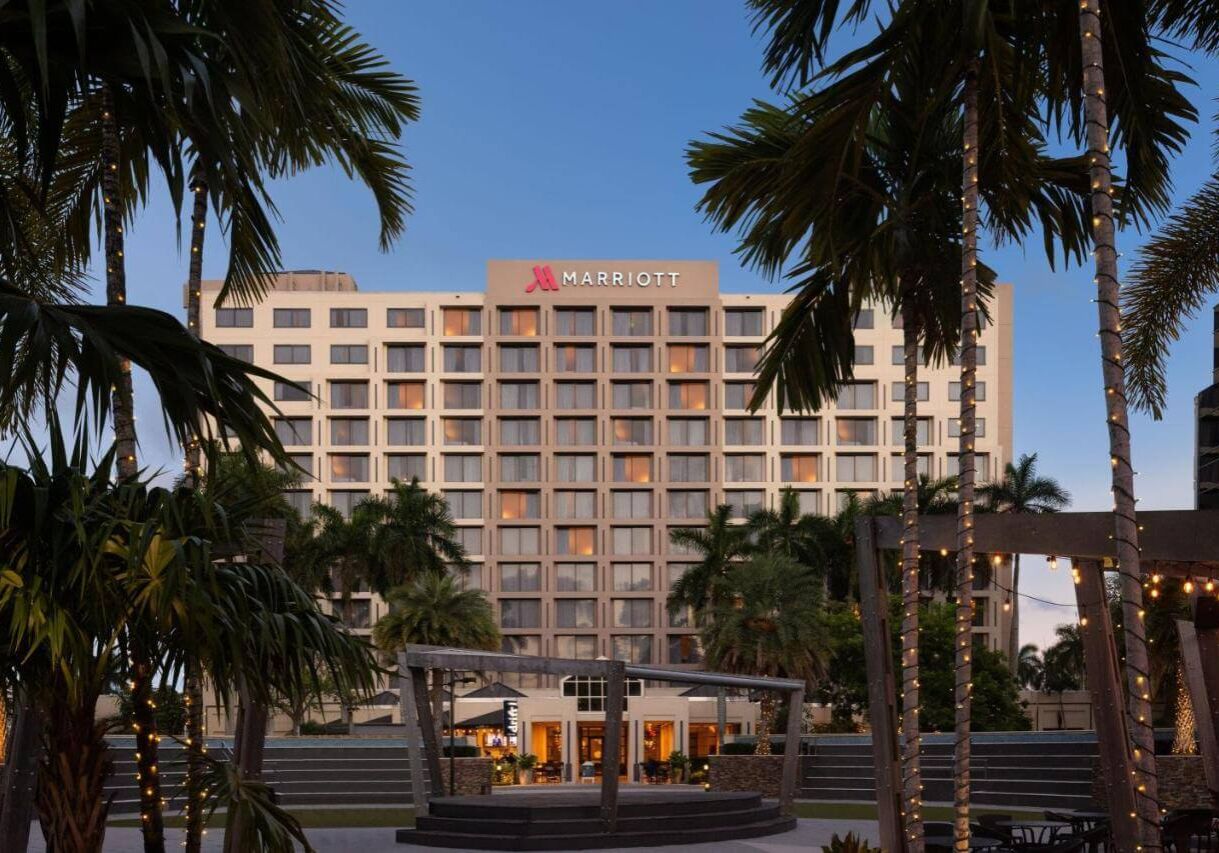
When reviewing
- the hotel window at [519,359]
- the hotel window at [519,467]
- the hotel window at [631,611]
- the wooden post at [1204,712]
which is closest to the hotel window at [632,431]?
the hotel window at [519,467]

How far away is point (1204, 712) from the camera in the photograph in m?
19.0

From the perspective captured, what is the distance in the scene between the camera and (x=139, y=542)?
28.9 feet

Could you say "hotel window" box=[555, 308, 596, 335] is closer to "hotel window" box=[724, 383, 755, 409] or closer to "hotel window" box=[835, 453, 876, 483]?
"hotel window" box=[724, 383, 755, 409]

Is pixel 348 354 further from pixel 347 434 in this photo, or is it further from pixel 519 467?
pixel 519 467

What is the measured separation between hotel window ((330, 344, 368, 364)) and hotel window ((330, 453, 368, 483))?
5.64 m

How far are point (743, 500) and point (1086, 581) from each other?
73759 mm

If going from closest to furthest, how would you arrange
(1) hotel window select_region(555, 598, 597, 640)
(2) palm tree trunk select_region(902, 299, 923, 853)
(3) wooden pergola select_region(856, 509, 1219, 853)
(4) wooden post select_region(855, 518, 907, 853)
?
(3) wooden pergola select_region(856, 509, 1219, 853) < (2) palm tree trunk select_region(902, 299, 923, 853) < (4) wooden post select_region(855, 518, 907, 853) < (1) hotel window select_region(555, 598, 597, 640)

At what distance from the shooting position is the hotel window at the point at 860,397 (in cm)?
8650

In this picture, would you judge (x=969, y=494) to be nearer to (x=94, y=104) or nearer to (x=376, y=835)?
(x=94, y=104)

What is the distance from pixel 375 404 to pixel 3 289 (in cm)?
7869

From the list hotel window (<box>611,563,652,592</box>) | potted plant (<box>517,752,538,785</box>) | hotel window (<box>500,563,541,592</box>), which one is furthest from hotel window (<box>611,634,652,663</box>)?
potted plant (<box>517,752,538,785</box>)

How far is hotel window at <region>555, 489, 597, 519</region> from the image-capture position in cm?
8575

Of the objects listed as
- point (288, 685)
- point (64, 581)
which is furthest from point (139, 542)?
point (288, 685)

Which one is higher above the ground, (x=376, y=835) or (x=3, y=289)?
(x=3, y=289)
